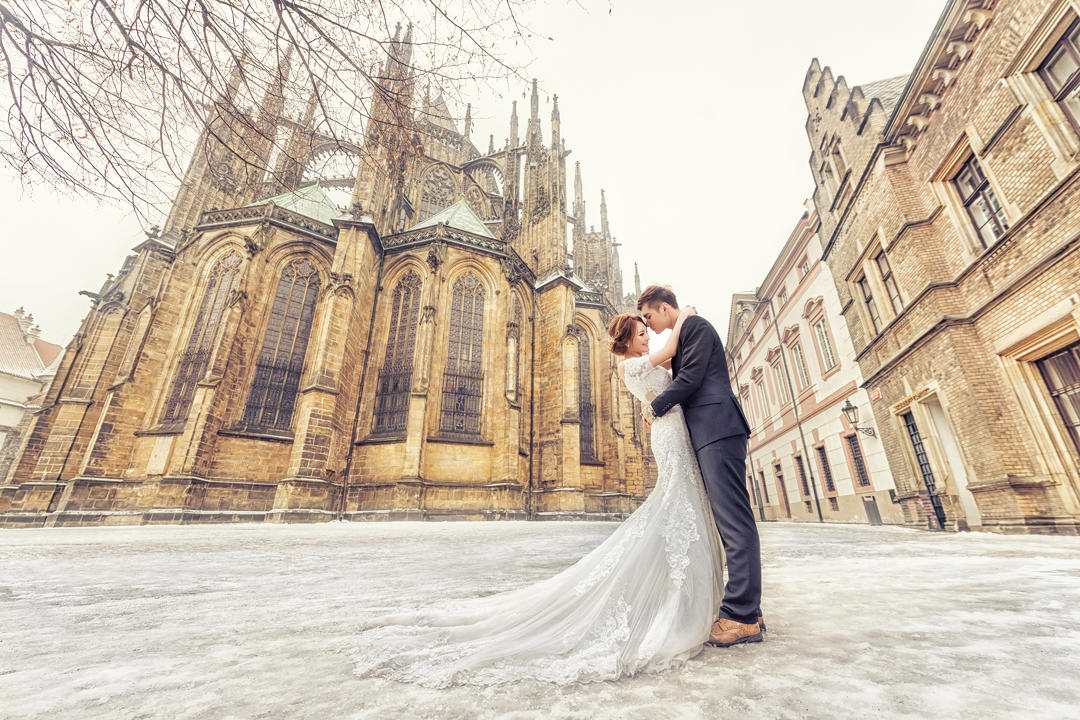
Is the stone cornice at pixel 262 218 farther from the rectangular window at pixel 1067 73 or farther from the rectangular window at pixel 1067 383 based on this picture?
the rectangular window at pixel 1067 383

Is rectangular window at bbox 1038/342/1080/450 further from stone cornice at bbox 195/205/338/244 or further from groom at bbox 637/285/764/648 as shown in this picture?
stone cornice at bbox 195/205/338/244

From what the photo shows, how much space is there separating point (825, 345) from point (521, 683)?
50.4 ft

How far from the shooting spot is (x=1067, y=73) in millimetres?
5684

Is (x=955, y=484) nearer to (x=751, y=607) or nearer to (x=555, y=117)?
(x=751, y=607)

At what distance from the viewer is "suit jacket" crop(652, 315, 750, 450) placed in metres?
2.04

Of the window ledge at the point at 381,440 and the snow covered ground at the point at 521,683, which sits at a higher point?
the window ledge at the point at 381,440

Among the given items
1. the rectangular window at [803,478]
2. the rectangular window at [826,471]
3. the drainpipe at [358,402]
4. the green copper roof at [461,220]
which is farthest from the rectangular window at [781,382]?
the drainpipe at [358,402]

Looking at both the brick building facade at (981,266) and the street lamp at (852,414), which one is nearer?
the brick building facade at (981,266)

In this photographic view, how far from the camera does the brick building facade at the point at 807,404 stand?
459 inches

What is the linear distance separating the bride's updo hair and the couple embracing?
0.14m

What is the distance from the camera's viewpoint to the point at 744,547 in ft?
5.97

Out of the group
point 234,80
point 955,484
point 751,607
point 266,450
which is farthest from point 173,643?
point 266,450

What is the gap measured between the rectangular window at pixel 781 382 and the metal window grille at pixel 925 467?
290 inches

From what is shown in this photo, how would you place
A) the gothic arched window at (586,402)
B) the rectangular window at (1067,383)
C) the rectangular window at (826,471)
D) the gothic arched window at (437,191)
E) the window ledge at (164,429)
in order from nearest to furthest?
the rectangular window at (1067,383), the window ledge at (164,429), the rectangular window at (826,471), the gothic arched window at (586,402), the gothic arched window at (437,191)
